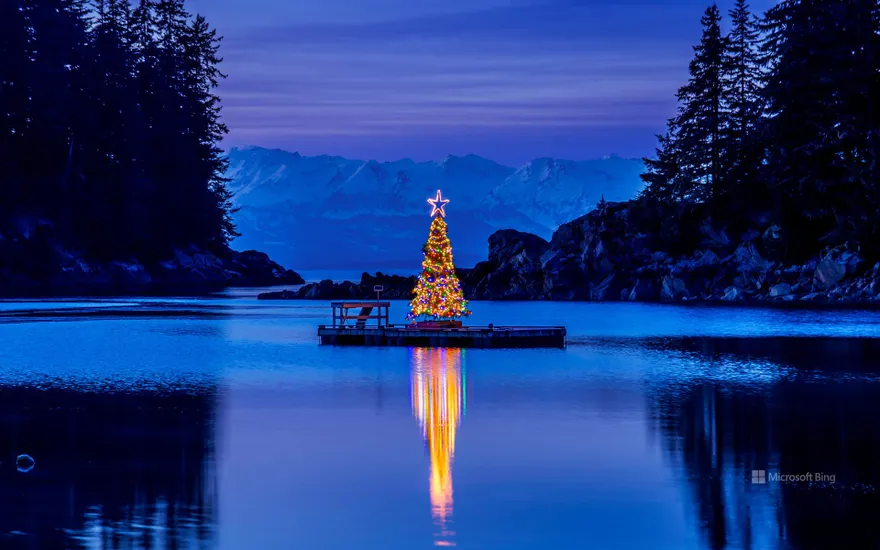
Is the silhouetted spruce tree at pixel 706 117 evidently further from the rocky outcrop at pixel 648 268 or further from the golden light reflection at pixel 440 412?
the golden light reflection at pixel 440 412

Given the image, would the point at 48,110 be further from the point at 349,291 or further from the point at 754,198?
the point at 754,198

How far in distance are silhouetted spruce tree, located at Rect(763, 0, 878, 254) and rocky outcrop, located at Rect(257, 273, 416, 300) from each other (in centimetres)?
4235

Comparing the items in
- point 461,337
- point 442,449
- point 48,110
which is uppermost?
point 48,110

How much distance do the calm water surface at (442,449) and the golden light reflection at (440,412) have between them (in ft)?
0.24

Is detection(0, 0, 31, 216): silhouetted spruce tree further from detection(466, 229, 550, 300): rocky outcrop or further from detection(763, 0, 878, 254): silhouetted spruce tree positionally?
detection(763, 0, 878, 254): silhouetted spruce tree

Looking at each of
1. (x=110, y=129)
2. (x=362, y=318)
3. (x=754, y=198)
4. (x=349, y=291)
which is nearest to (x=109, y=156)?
(x=110, y=129)

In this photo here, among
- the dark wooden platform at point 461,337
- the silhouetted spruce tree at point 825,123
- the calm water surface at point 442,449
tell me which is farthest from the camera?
the silhouetted spruce tree at point 825,123

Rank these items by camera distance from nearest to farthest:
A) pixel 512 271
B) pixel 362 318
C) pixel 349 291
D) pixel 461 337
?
1. pixel 461 337
2. pixel 362 318
3. pixel 512 271
4. pixel 349 291

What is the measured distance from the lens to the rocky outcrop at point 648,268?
331ft

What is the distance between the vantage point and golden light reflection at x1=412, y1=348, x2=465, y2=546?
18.8 meters

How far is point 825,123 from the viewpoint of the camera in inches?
4144

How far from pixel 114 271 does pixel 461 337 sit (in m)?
109

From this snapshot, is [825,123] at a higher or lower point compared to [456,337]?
higher

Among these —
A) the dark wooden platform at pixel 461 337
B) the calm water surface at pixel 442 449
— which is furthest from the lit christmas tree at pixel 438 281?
the calm water surface at pixel 442 449
